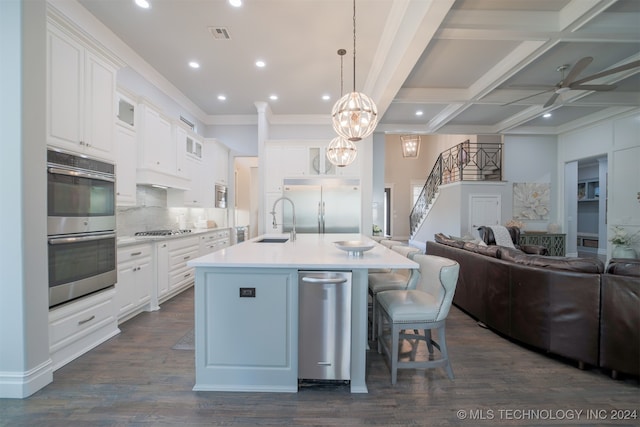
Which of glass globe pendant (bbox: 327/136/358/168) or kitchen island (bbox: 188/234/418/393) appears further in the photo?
glass globe pendant (bbox: 327/136/358/168)

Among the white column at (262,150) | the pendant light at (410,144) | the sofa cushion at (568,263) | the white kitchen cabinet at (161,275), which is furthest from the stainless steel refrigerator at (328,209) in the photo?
the sofa cushion at (568,263)

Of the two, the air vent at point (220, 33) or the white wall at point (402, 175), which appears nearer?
the air vent at point (220, 33)

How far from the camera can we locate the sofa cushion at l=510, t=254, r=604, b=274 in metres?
Result: 2.10

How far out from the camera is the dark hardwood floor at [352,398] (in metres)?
1.62

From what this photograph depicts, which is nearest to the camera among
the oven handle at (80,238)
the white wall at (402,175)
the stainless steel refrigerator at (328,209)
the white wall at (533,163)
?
the oven handle at (80,238)

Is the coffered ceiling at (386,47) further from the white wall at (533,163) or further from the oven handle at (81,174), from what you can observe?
the oven handle at (81,174)

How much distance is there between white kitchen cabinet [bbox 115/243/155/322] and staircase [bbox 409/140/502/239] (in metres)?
6.87

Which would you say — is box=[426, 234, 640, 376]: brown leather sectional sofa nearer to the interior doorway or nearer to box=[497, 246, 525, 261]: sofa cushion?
box=[497, 246, 525, 261]: sofa cushion

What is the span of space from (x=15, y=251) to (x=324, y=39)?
3.59m

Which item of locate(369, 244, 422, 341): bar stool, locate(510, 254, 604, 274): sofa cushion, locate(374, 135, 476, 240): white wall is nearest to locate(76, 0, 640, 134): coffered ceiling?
locate(369, 244, 422, 341): bar stool

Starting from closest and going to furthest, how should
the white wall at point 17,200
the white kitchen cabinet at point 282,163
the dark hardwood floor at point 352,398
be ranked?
the dark hardwood floor at point 352,398 → the white wall at point 17,200 → the white kitchen cabinet at point 282,163

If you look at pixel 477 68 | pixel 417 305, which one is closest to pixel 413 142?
pixel 477 68

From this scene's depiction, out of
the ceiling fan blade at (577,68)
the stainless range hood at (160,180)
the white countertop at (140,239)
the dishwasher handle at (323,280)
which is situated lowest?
the dishwasher handle at (323,280)

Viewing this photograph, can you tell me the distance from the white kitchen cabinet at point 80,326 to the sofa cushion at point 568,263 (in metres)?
3.92
